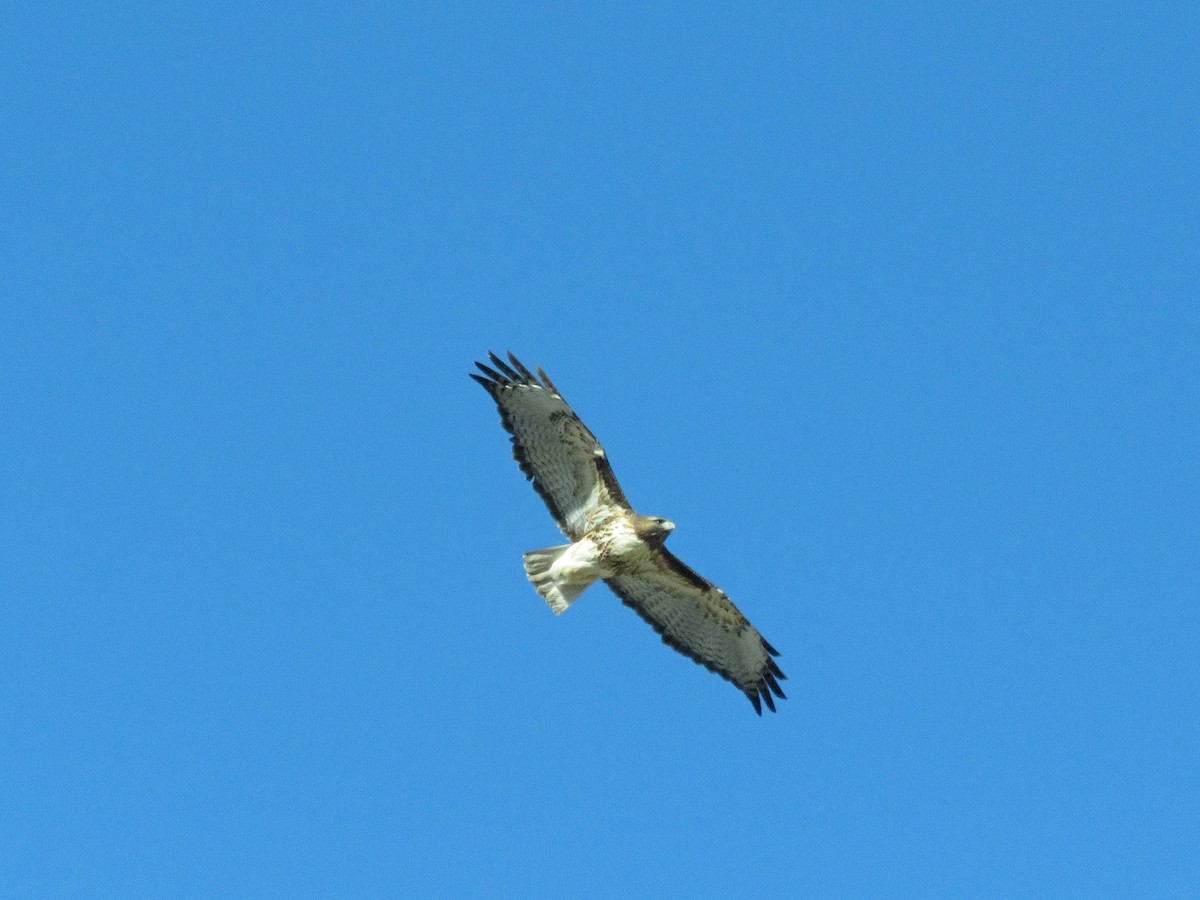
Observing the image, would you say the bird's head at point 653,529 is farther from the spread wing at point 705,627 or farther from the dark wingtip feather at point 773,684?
the dark wingtip feather at point 773,684

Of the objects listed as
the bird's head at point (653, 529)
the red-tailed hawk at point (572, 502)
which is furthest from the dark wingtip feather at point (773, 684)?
the bird's head at point (653, 529)

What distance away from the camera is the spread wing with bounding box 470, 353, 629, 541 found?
14062 mm

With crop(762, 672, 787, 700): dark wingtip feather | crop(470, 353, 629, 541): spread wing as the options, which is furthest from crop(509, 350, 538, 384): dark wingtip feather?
crop(762, 672, 787, 700): dark wingtip feather

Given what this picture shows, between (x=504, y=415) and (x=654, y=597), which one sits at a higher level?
(x=504, y=415)

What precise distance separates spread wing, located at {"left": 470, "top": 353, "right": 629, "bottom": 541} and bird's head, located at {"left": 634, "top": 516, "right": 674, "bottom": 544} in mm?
272

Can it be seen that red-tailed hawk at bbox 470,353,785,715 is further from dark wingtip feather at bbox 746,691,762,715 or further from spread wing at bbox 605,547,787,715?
dark wingtip feather at bbox 746,691,762,715

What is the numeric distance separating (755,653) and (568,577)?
2357 millimetres

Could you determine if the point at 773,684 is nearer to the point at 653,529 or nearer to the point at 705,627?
the point at 705,627

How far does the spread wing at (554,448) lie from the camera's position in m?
14.1

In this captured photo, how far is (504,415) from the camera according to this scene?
14281mm

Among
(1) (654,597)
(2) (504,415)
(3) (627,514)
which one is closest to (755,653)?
(1) (654,597)

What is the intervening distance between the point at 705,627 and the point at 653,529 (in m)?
1.72

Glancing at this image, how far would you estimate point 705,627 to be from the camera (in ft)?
50.1

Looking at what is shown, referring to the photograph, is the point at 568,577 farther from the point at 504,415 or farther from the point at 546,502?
the point at 504,415
